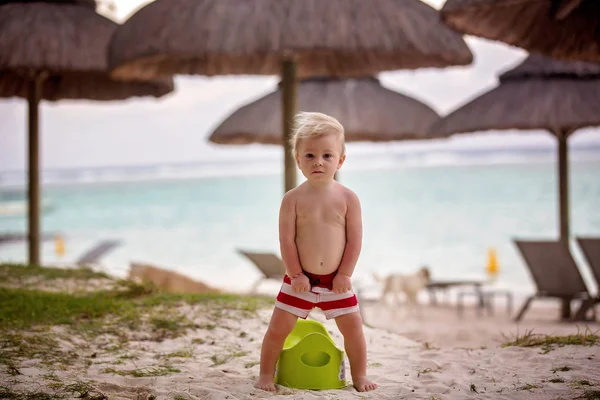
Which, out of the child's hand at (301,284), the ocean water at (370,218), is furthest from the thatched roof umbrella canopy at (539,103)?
the child's hand at (301,284)

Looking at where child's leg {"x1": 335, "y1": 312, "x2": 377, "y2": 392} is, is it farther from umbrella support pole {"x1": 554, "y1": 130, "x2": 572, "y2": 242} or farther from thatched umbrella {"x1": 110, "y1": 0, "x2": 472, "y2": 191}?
umbrella support pole {"x1": 554, "y1": 130, "x2": 572, "y2": 242}

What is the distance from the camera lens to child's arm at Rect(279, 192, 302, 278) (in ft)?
11.9

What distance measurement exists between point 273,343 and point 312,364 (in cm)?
29

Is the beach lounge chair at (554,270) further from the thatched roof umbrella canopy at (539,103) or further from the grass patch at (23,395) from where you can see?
the grass patch at (23,395)

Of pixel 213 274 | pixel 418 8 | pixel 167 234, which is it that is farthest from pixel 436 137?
pixel 167 234

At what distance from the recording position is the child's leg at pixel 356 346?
3652mm

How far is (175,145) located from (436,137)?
5283cm

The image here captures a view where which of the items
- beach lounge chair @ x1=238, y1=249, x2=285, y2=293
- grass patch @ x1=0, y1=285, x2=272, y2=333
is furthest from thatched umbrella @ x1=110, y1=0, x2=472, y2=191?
beach lounge chair @ x1=238, y1=249, x2=285, y2=293

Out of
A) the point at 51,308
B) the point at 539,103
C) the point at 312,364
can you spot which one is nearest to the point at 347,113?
the point at 539,103

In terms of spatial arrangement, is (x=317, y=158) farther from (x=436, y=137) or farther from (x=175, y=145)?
(x=175, y=145)

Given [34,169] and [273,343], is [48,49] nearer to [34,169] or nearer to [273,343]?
[34,169]

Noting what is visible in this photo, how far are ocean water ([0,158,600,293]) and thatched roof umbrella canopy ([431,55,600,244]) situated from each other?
4.84 metres

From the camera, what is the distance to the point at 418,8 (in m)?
6.81

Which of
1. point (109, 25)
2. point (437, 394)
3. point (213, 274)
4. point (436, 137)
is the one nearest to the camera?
point (437, 394)
